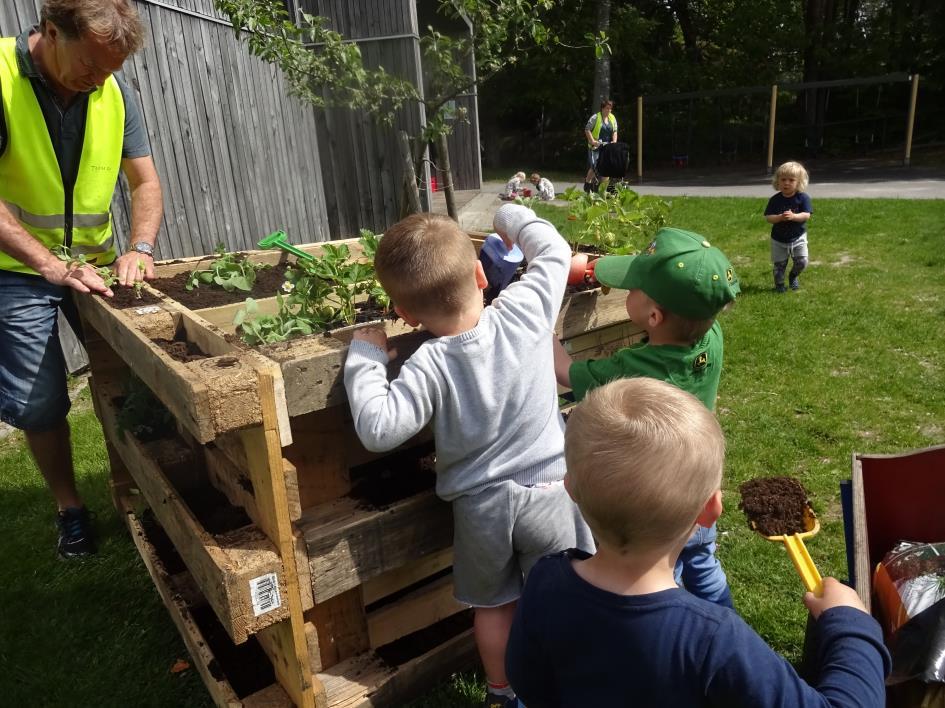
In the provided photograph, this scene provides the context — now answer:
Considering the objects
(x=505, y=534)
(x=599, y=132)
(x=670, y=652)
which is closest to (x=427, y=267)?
(x=505, y=534)

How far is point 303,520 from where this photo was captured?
209 centimetres

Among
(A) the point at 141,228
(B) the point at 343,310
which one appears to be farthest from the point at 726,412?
(A) the point at 141,228

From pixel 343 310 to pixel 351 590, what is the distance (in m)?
0.92

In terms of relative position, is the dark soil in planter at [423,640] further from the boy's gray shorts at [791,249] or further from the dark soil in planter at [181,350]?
the boy's gray shorts at [791,249]

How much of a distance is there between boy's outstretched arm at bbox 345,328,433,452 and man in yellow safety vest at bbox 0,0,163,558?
4.45 ft

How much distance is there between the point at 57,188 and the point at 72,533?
5.33ft

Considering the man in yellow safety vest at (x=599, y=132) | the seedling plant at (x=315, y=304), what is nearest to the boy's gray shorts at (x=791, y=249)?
the seedling plant at (x=315, y=304)

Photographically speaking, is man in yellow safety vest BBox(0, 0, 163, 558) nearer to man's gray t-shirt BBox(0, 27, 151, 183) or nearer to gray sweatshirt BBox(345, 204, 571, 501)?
man's gray t-shirt BBox(0, 27, 151, 183)

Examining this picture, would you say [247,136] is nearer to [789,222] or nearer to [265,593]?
[789,222]

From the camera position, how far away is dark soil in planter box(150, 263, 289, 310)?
3039 mm

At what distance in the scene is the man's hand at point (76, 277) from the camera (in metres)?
2.69

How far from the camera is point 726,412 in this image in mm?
4805

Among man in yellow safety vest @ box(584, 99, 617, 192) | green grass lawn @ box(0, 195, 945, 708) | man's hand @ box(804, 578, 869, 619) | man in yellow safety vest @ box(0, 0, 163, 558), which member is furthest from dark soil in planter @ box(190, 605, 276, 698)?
man in yellow safety vest @ box(584, 99, 617, 192)

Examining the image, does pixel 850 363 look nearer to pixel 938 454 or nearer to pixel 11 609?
pixel 938 454
